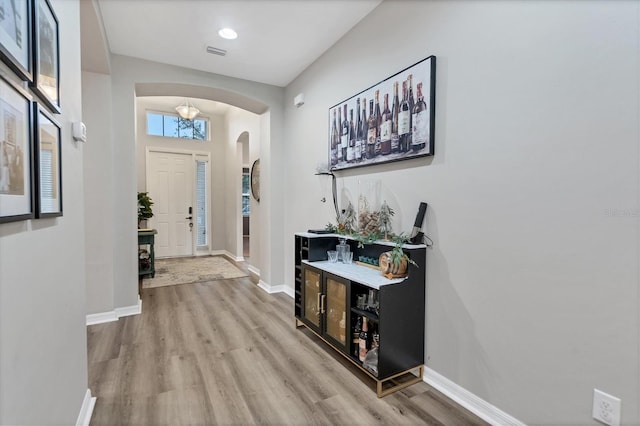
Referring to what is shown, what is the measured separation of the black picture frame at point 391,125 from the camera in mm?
1979

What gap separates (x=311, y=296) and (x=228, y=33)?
2.51 metres

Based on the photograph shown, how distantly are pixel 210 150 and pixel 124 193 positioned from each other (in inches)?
144

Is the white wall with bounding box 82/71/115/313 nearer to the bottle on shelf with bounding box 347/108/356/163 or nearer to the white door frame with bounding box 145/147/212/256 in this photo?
the bottle on shelf with bounding box 347/108/356/163

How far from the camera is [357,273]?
86.7 inches

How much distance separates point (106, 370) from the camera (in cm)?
215

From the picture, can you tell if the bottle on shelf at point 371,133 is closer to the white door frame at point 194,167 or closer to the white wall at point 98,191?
the white wall at point 98,191

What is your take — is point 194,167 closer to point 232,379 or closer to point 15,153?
point 232,379

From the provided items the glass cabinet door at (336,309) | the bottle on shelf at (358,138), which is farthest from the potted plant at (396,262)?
the bottle on shelf at (358,138)

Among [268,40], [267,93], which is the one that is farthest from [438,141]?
[267,93]

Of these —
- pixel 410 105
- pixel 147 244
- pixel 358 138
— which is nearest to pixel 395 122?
pixel 410 105

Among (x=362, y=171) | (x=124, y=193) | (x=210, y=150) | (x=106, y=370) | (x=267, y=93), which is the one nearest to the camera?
(x=106, y=370)

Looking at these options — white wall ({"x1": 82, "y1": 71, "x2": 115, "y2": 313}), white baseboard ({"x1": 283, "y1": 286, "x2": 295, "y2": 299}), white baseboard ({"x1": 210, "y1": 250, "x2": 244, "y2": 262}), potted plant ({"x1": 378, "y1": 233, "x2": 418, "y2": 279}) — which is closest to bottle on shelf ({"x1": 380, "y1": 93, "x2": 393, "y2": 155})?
potted plant ({"x1": 378, "y1": 233, "x2": 418, "y2": 279})

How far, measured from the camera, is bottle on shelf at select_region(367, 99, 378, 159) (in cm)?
239

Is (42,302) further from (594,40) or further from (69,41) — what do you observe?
(594,40)
